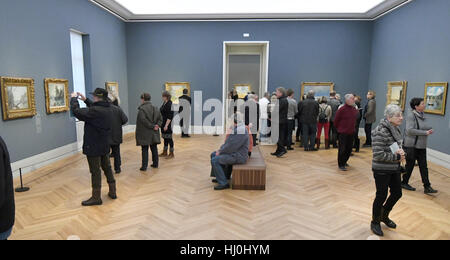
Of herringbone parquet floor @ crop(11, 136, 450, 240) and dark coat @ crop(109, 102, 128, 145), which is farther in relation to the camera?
dark coat @ crop(109, 102, 128, 145)

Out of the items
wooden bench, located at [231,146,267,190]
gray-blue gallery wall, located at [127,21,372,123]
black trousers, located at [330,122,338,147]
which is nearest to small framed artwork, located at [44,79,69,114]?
gray-blue gallery wall, located at [127,21,372,123]

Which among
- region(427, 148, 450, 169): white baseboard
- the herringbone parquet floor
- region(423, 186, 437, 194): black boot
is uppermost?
region(427, 148, 450, 169): white baseboard

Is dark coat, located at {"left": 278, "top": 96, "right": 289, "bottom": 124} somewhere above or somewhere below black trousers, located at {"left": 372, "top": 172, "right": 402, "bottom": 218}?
above

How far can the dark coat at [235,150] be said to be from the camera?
4.96 metres

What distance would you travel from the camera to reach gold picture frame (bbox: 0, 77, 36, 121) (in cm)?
549

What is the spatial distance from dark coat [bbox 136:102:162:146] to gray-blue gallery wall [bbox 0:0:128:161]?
2536 millimetres

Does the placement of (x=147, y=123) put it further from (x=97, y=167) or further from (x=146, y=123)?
(x=97, y=167)

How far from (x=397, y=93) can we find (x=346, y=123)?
13.2ft

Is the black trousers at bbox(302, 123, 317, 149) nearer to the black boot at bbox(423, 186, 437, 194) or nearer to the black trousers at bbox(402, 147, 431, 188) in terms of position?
the black trousers at bbox(402, 147, 431, 188)

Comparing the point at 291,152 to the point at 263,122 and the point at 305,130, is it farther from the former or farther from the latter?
the point at 263,122

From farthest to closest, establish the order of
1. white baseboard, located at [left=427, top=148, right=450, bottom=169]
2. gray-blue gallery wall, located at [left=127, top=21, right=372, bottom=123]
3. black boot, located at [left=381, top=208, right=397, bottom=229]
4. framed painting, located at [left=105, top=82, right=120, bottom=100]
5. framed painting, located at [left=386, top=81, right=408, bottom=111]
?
gray-blue gallery wall, located at [left=127, top=21, right=372, bottom=123] < framed painting, located at [left=105, top=82, right=120, bottom=100] < framed painting, located at [left=386, top=81, right=408, bottom=111] < white baseboard, located at [left=427, top=148, right=450, bottom=169] < black boot, located at [left=381, top=208, right=397, bottom=229]

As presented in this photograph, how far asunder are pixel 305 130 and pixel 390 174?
5160 mm

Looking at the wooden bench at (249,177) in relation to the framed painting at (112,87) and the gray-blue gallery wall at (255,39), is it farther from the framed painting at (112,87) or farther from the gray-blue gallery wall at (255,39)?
the gray-blue gallery wall at (255,39)

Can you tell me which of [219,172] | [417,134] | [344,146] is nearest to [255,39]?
[344,146]
